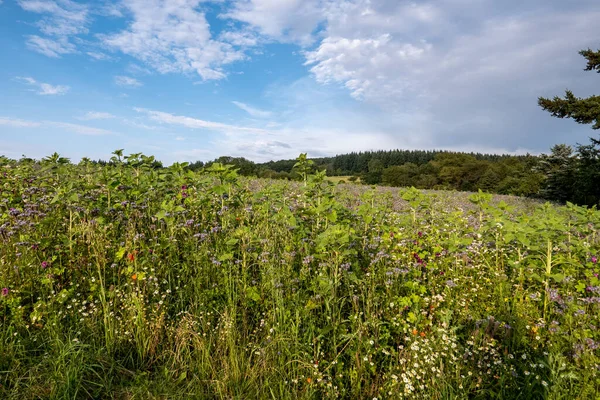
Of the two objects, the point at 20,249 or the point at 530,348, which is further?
the point at 20,249

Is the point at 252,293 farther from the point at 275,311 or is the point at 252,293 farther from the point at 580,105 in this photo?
the point at 580,105

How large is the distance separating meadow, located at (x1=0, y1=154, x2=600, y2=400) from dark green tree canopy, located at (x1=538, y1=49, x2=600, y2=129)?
68.2 feet

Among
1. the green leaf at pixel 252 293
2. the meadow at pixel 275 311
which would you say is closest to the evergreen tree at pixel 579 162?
the meadow at pixel 275 311

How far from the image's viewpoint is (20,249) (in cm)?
436

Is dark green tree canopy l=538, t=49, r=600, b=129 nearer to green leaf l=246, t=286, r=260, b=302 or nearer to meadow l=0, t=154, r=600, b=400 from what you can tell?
meadow l=0, t=154, r=600, b=400

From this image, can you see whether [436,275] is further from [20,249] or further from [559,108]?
[559,108]

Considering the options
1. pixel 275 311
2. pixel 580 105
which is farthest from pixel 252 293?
pixel 580 105

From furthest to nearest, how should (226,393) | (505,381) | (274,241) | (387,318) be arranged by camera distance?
(274,241) → (387,318) → (505,381) → (226,393)

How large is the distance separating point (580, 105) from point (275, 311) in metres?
25.3

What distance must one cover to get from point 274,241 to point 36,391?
289 centimetres

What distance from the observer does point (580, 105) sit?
65.7 feet

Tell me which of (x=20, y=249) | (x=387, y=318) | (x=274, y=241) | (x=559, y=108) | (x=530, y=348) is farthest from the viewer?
(x=559, y=108)

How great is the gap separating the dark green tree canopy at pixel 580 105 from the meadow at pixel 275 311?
20782mm

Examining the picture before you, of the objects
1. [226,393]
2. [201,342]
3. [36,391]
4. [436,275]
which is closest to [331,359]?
[226,393]
